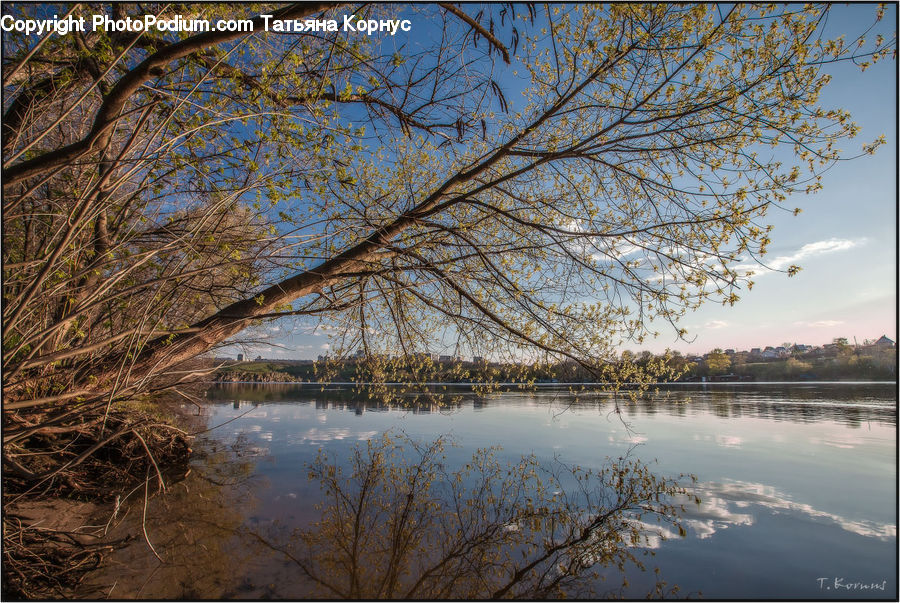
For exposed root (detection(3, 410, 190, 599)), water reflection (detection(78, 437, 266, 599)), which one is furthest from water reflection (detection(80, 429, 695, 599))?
exposed root (detection(3, 410, 190, 599))

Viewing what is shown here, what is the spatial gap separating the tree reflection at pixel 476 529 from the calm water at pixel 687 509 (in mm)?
262

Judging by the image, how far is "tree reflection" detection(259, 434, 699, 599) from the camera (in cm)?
305

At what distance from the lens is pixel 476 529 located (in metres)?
3.98

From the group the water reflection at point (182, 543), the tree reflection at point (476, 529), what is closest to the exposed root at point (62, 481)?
the water reflection at point (182, 543)

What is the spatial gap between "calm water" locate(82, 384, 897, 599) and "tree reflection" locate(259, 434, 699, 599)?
0.26 metres

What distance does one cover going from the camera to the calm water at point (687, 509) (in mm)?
3115

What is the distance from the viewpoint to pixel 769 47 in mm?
4434

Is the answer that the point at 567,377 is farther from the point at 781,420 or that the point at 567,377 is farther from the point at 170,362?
the point at 781,420

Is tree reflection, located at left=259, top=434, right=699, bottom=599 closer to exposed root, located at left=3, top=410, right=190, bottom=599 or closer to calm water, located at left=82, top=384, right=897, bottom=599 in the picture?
calm water, located at left=82, top=384, right=897, bottom=599

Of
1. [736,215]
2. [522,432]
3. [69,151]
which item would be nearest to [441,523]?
[69,151]

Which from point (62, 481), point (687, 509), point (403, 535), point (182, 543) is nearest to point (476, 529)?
point (403, 535)

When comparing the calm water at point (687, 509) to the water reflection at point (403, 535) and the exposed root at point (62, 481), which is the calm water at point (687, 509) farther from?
→ the exposed root at point (62, 481)

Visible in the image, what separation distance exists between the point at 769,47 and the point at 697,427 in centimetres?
867

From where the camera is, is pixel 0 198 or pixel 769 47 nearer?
pixel 0 198
